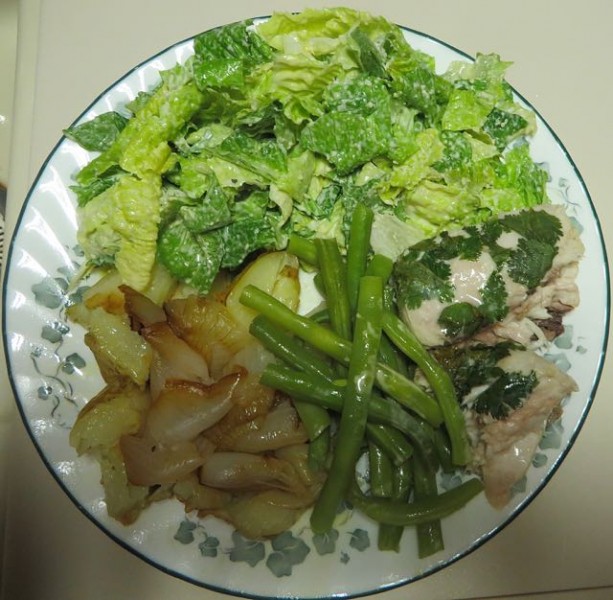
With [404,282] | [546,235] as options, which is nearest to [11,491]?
[404,282]

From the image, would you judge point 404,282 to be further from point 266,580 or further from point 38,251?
point 38,251

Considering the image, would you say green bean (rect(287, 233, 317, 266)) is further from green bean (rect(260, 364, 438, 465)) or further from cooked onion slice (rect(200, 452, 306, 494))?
cooked onion slice (rect(200, 452, 306, 494))

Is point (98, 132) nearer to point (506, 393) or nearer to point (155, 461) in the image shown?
point (155, 461)

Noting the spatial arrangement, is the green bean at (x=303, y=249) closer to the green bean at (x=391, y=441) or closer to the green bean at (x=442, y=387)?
the green bean at (x=442, y=387)

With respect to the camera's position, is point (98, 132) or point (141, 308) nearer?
point (141, 308)

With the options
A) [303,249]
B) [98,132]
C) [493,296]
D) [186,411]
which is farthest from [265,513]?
[98,132]

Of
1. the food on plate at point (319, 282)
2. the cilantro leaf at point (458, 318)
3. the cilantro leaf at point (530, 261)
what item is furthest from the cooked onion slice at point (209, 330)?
the cilantro leaf at point (530, 261)
